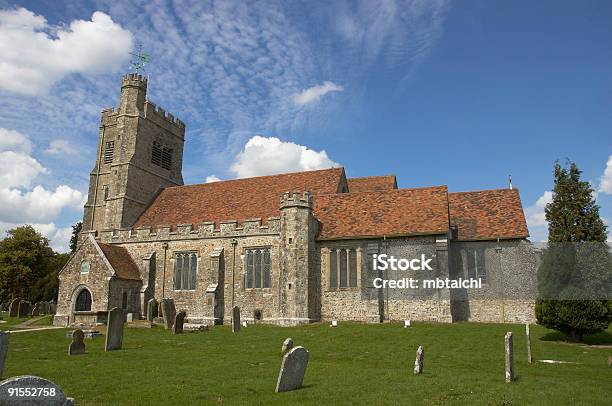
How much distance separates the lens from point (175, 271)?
31500 mm

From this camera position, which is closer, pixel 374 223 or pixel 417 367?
pixel 417 367

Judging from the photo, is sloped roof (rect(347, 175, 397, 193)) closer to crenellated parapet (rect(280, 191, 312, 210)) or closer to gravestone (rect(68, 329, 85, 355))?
crenellated parapet (rect(280, 191, 312, 210))

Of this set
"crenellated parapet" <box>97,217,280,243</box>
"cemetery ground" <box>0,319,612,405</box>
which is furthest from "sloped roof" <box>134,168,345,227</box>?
"cemetery ground" <box>0,319,612,405</box>

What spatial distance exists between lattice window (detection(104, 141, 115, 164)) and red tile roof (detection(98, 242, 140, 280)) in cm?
984

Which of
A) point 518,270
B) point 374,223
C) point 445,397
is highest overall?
point 374,223

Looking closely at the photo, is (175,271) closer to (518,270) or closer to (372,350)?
(372,350)

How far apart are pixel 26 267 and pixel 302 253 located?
33473 millimetres

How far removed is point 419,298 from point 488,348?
27.0ft

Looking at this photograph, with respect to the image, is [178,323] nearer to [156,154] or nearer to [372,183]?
[372,183]

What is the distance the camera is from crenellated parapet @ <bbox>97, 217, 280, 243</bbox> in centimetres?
2969

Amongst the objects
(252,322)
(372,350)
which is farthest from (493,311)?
(252,322)

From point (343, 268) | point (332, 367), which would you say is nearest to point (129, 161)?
point (343, 268)

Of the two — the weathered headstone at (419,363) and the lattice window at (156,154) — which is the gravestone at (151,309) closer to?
the lattice window at (156,154)

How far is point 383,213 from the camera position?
28.5 m
